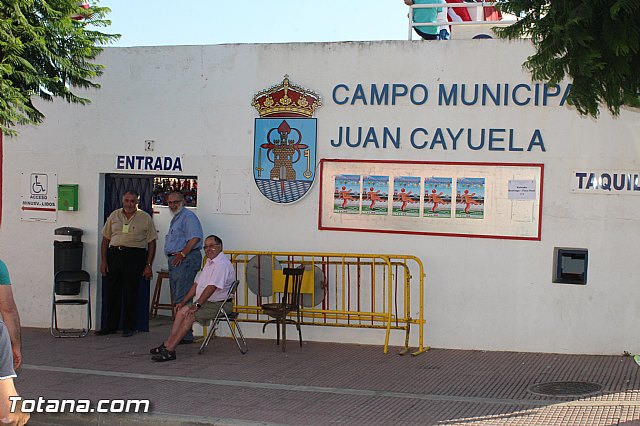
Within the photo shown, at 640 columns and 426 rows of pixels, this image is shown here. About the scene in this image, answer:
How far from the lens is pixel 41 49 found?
10328 mm

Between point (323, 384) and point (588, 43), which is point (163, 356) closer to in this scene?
point (323, 384)

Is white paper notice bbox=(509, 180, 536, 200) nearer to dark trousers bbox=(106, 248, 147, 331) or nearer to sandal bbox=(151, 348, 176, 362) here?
sandal bbox=(151, 348, 176, 362)

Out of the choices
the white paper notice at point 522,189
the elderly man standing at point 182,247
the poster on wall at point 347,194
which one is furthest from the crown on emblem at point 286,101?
the white paper notice at point 522,189

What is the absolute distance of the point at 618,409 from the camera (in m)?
8.42

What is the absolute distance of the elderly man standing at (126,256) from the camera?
1250cm

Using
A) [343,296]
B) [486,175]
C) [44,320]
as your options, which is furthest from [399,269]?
[44,320]

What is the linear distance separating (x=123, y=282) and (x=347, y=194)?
3.39 m

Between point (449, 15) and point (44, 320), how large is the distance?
8210 millimetres

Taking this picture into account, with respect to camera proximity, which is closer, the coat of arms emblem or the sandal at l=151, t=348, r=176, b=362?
the sandal at l=151, t=348, r=176, b=362

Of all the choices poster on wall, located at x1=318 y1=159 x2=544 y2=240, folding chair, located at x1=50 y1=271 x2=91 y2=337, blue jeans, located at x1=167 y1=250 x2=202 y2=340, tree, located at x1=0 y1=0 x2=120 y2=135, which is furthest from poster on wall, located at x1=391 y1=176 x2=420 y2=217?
folding chair, located at x1=50 y1=271 x2=91 y2=337

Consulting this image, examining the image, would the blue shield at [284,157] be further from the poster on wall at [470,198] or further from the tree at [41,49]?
the tree at [41,49]

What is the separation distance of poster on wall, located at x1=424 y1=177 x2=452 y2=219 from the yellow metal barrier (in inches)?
27.0

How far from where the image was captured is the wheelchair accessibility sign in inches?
520

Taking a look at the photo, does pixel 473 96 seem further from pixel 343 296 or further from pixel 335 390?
pixel 335 390
